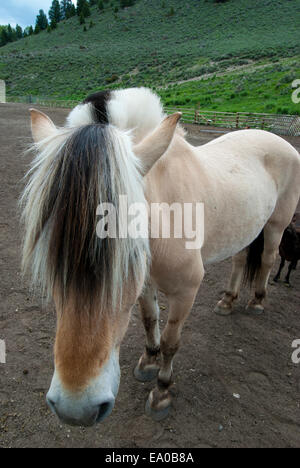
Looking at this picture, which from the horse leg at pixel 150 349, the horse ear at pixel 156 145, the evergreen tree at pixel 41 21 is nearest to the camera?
the horse ear at pixel 156 145

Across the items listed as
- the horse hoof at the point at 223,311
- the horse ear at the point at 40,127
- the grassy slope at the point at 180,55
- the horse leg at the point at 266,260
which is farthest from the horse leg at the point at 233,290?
the grassy slope at the point at 180,55

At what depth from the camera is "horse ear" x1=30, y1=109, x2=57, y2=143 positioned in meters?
1.53

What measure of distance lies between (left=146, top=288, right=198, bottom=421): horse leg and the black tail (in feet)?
5.18

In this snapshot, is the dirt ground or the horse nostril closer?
the horse nostril

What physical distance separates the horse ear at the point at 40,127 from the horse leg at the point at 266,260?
259 cm

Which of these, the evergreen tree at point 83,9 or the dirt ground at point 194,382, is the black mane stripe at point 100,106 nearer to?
the dirt ground at point 194,382

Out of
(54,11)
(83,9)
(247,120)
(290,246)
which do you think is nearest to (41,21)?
(54,11)

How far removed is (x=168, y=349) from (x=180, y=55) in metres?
51.6

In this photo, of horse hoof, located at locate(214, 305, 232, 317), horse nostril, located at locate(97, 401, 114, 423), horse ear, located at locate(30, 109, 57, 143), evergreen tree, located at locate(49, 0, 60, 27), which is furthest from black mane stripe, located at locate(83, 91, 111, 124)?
evergreen tree, located at locate(49, 0, 60, 27)

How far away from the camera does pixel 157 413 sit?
2.40 meters

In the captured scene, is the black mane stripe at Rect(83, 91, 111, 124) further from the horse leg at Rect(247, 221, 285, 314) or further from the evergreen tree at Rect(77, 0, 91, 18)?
the evergreen tree at Rect(77, 0, 91, 18)

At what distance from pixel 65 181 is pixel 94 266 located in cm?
35

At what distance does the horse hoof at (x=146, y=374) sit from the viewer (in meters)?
2.76

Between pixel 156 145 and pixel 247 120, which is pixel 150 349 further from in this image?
pixel 247 120
